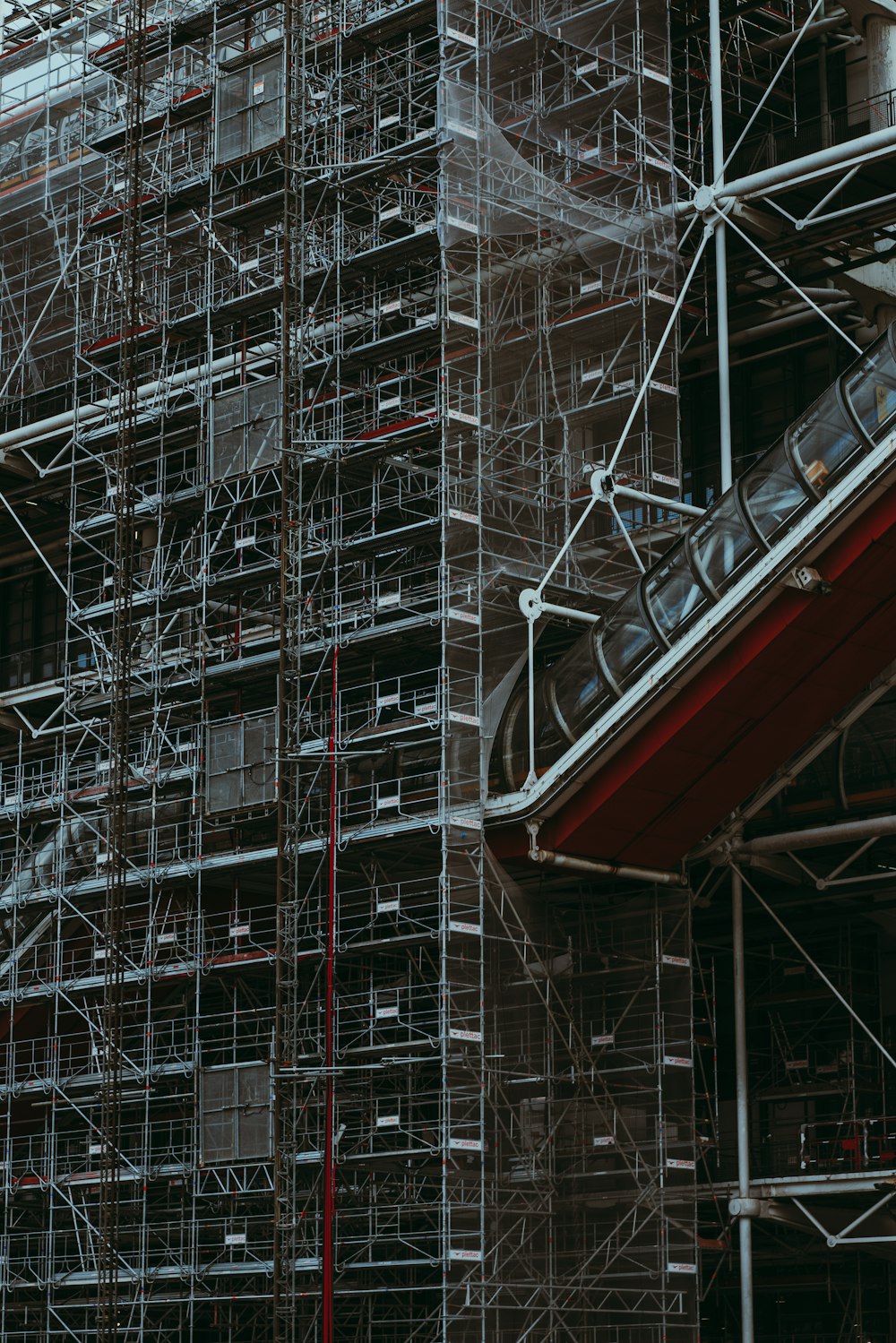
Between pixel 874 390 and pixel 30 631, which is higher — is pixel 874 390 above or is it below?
below

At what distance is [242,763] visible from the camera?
34406 mm

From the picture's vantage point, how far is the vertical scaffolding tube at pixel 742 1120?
105ft

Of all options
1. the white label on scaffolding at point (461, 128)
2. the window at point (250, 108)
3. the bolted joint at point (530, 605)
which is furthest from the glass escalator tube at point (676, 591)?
the window at point (250, 108)

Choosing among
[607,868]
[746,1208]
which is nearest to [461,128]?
[607,868]

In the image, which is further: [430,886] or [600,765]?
[430,886]

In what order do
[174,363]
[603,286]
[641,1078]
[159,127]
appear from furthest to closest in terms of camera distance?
[159,127]
[174,363]
[603,286]
[641,1078]

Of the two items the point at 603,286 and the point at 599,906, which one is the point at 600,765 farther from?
the point at 603,286

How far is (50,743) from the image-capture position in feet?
140

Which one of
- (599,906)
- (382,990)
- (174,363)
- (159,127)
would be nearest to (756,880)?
(599,906)

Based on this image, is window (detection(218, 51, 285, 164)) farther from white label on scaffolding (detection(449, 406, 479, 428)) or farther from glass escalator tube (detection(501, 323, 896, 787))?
glass escalator tube (detection(501, 323, 896, 787))

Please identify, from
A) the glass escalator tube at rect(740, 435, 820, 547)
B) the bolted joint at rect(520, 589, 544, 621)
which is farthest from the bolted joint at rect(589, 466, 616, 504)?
the glass escalator tube at rect(740, 435, 820, 547)

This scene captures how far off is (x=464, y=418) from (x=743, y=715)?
561 centimetres

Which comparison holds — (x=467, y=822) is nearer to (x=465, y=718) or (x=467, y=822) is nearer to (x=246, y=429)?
(x=465, y=718)

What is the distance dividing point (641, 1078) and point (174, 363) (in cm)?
1313
